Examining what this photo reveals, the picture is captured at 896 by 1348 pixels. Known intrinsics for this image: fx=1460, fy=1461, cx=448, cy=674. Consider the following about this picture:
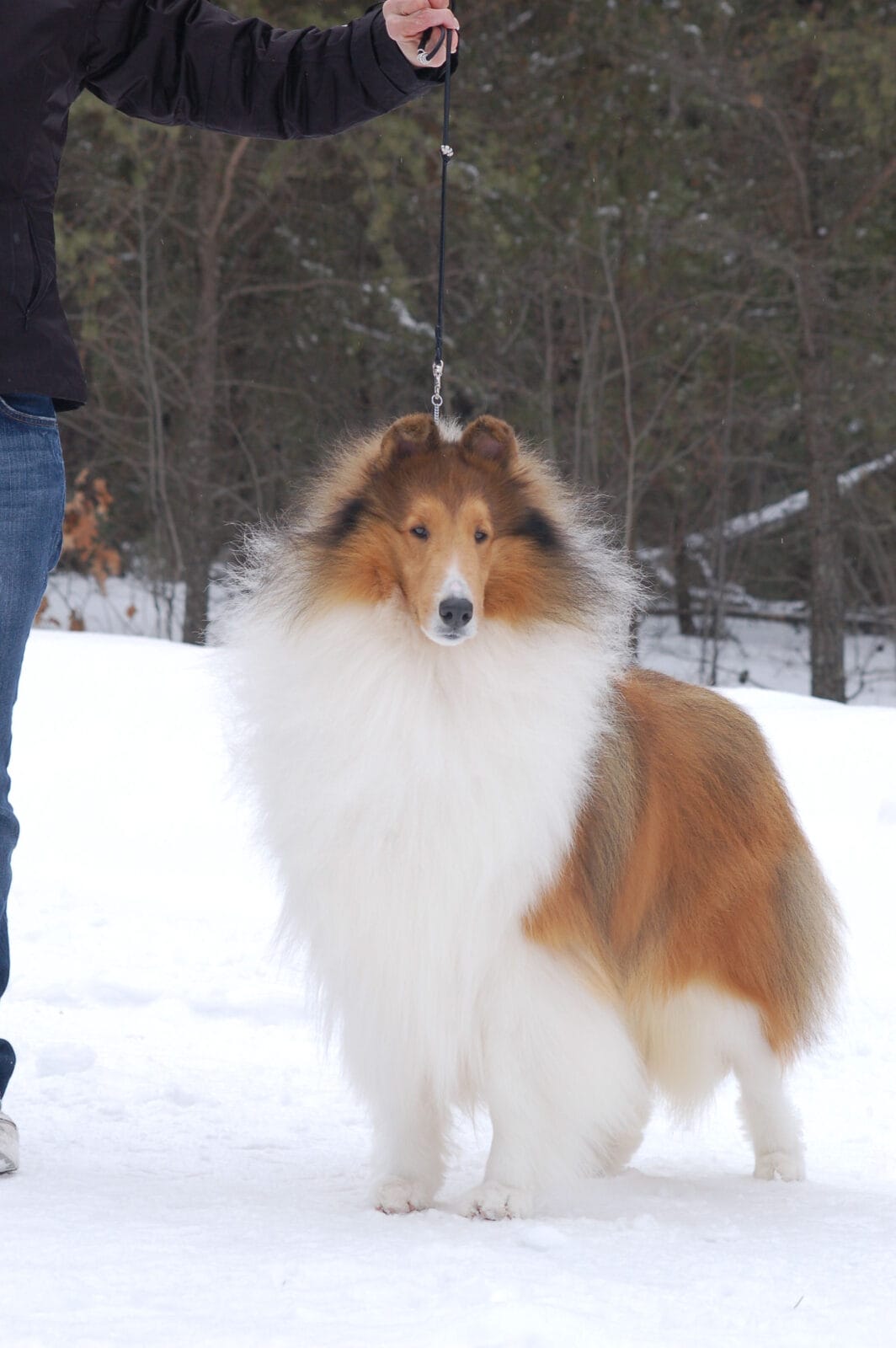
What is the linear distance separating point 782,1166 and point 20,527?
7.15ft

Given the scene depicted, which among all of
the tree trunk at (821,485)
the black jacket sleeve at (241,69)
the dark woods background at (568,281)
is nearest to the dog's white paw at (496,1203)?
the black jacket sleeve at (241,69)

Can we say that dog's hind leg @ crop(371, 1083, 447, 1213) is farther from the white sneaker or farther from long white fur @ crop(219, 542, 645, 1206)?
the white sneaker

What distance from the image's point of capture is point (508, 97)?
11.8 metres

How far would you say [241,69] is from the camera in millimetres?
3051

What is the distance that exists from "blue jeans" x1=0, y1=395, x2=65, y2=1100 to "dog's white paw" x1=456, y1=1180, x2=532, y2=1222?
3.65 feet

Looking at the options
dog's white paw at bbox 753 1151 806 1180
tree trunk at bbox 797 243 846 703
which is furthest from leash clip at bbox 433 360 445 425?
tree trunk at bbox 797 243 846 703

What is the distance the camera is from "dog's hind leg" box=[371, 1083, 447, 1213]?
293cm

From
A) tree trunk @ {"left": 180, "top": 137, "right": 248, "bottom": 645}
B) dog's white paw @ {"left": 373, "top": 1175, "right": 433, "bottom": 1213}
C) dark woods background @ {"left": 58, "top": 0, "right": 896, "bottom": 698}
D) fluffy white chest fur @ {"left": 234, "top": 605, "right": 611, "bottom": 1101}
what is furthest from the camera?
tree trunk @ {"left": 180, "top": 137, "right": 248, "bottom": 645}

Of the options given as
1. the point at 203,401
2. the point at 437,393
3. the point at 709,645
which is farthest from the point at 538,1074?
the point at 709,645

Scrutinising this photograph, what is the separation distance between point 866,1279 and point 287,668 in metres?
1.51

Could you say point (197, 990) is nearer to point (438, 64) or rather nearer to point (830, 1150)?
point (830, 1150)

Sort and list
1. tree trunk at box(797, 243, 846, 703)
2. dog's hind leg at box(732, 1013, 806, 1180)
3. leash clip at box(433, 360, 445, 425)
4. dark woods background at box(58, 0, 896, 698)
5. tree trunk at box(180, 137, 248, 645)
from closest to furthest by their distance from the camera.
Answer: leash clip at box(433, 360, 445, 425) → dog's hind leg at box(732, 1013, 806, 1180) → dark woods background at box(58, 0, 896, 698) → tree trunk at box(797, 243, 846, 703) → tree trunk at box(180, 137, 248, 645)

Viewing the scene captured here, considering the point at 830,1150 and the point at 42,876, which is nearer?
the point at 830,1150

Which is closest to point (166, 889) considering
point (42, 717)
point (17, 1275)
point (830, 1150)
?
point (42, 717)
